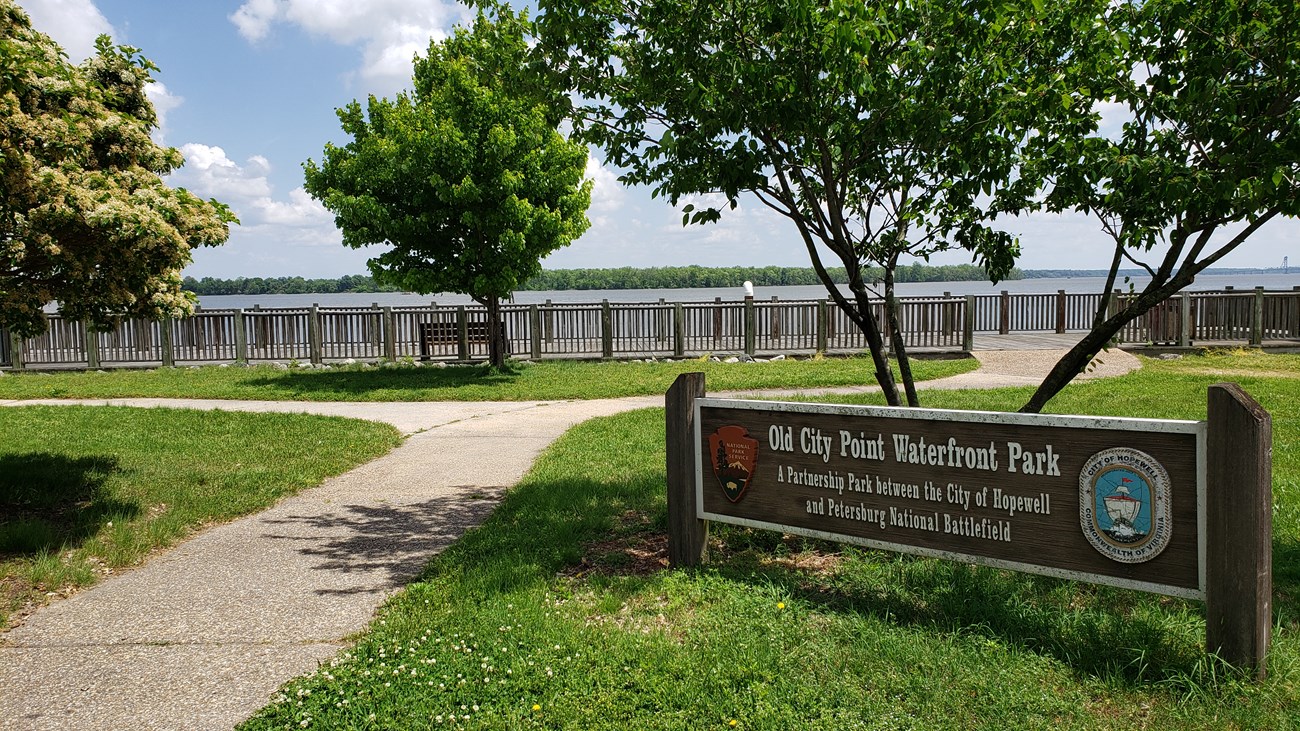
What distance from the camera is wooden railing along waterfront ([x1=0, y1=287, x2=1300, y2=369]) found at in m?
20.8

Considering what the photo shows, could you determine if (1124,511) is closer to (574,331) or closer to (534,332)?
(534,332)

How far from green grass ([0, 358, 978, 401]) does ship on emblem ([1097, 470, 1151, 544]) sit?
10543mm

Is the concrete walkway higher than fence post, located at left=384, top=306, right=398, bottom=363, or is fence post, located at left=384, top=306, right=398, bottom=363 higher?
fence post, located at left=384, top=306, right=398, bottom=363

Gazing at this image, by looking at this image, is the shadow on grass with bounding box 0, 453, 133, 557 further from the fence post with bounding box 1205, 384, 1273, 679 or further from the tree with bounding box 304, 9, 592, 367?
the tree with bounding box 304, 9, 592, 367

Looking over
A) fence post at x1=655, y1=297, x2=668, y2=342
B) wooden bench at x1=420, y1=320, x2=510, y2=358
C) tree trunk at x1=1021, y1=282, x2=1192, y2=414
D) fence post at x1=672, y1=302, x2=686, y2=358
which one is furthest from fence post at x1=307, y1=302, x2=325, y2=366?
tree trunk at x1=1021, y1=282, x2=1192, y2=414

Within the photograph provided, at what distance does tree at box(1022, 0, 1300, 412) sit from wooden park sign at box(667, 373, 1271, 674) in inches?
54.5

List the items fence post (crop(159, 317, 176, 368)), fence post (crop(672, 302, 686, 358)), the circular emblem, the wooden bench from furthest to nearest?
1. fence post (crop(672, 302, 686, 358))
2. the wooden bench
3. fence post (crop(159, 317, 176, 368))
4. the circular emblem

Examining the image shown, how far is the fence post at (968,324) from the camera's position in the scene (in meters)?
21.3

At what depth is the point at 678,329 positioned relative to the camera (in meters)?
21.8

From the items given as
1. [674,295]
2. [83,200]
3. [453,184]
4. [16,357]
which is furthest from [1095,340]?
[674,295]

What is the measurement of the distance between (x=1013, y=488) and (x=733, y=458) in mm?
1558

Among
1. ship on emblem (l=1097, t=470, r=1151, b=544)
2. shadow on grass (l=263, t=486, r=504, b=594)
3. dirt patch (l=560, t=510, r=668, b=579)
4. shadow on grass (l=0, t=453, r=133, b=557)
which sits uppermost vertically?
ship on emblem (l=1097, t=470, r=1151, b=544)

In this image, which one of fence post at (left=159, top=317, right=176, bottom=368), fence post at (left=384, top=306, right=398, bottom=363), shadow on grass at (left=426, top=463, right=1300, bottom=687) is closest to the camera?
shadow on grass at (left=426, top=463, right=1300, bottom=687)

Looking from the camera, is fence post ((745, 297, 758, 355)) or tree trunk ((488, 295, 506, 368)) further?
fence post ((745, 297, 758, 355))
